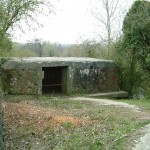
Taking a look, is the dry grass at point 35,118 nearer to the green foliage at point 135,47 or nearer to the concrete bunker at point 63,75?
the concrete bunker at point 63,75

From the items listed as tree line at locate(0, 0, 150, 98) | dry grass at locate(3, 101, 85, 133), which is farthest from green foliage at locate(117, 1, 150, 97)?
dry grass at locate(3, 101, 85, 133)

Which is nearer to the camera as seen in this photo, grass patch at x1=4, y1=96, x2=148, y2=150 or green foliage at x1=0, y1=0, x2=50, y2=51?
grass patch at x1=4, y1=96, x2=148, y2=150

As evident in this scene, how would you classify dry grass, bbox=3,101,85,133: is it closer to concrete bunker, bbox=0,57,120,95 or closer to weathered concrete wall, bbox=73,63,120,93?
concrete bunker, bbox=0,57,120,95

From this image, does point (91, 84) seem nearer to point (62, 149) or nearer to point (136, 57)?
point (136, 57)

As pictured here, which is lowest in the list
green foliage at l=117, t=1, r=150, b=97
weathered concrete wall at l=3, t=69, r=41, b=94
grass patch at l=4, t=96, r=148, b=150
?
grass patch at l=4, t=96, r=148, b=150

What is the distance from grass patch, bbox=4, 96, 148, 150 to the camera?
756 centimetres

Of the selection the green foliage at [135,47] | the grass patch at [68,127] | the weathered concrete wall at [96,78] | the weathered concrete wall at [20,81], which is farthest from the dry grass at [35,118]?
the green foliage at [135,47]

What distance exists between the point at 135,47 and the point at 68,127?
29.7 feet

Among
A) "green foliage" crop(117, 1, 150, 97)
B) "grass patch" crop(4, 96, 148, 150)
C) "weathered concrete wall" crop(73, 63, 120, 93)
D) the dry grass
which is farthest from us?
"green foliage" crop(117, 1, 150, 97)

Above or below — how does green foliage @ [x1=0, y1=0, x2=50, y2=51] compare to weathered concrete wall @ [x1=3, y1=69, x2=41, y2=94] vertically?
above

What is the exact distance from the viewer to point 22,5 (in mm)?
14836

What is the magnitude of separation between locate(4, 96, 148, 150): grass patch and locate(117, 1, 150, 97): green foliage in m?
6.03

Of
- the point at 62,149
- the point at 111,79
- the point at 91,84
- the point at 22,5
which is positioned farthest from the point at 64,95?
the point at 62,149

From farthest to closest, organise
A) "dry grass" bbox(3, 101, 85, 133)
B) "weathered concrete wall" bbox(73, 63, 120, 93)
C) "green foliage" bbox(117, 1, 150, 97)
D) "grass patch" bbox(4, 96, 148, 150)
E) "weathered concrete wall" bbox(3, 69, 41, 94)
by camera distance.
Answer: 1. "green foliage" bbox(117, 1, 150, 97)
2. "weathered concrete wall" bbox(73, 63, 120, 93)
3. "weathered concrete wall" bbox(3, 69, 41, 94)
4. "dry grass" bbox(3, 101, 85, 133)
5. "grass patch" bbox(4, 96, 148, 150)
